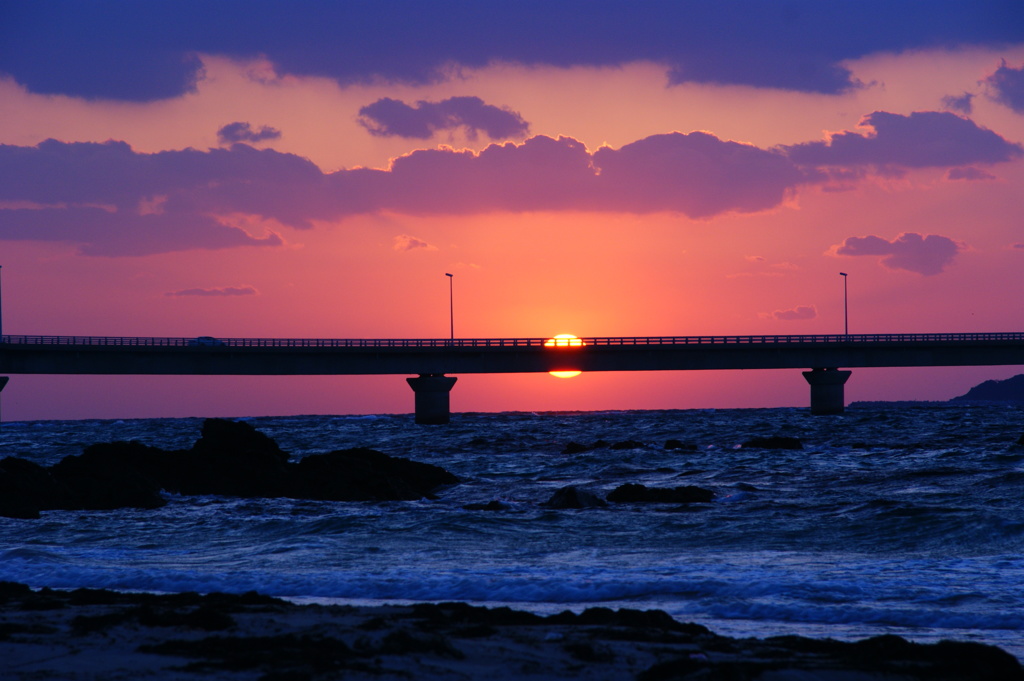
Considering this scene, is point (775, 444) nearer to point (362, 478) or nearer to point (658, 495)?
point (658, 495)

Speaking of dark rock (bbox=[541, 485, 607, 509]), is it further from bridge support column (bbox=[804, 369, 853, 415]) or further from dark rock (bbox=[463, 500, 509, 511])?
bridge support column (bbox=[804, 369, 853, 415])

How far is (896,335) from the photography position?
93.1 meters

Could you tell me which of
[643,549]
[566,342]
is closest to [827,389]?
[566,342]

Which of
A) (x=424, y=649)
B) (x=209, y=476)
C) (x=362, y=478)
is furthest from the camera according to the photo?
(x=209, y=476)

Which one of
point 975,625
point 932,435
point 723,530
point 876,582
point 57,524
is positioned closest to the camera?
point 975,625

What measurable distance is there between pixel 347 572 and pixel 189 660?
26.0ft

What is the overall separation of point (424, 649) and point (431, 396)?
7921 cm

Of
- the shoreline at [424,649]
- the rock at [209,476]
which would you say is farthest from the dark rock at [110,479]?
the shoreline at [424,649]

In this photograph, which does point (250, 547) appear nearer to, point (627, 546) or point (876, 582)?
point (627, 546)

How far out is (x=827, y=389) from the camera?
95438mm

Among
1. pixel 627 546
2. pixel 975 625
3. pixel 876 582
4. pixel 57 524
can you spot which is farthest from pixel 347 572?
pixel 57 524

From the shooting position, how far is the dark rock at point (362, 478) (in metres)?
33.2

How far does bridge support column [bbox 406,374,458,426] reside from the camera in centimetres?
8981

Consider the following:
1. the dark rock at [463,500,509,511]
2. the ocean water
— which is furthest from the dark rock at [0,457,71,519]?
the dark rock at [463,500,509,511]
